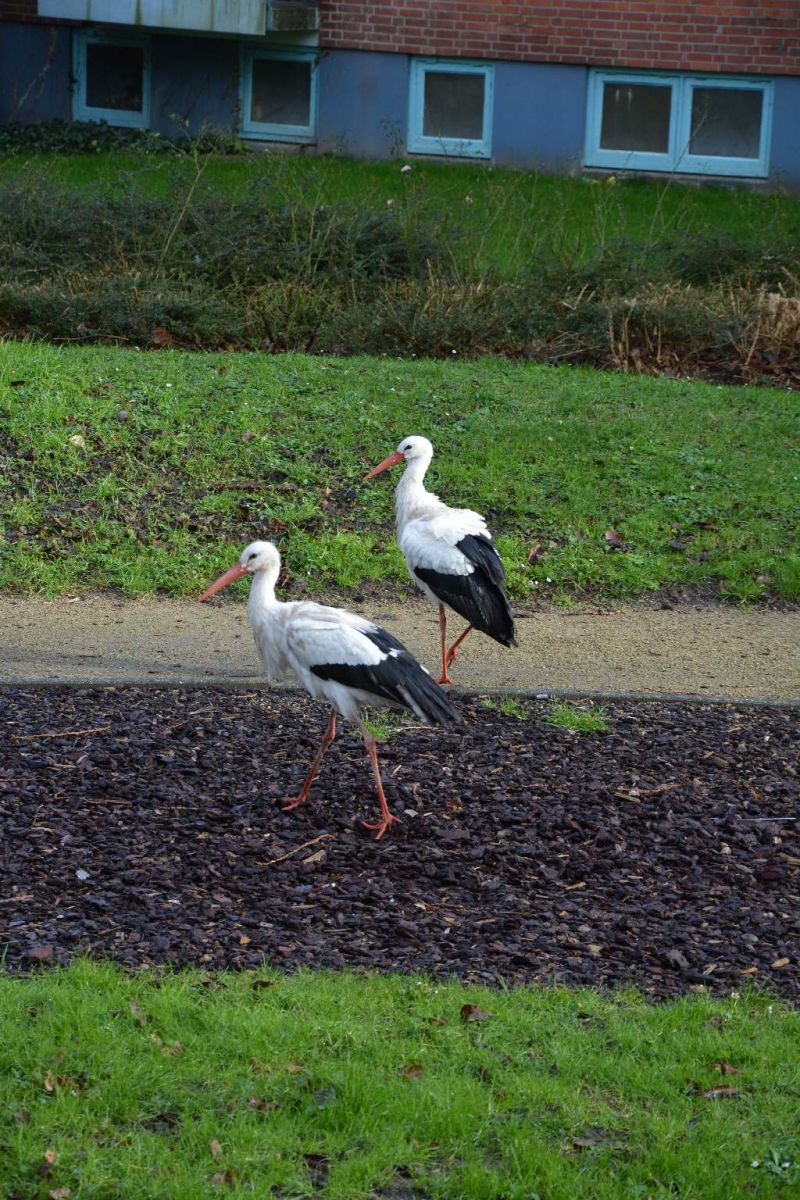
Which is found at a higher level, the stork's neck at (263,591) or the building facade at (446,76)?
the building facade at (446,76)

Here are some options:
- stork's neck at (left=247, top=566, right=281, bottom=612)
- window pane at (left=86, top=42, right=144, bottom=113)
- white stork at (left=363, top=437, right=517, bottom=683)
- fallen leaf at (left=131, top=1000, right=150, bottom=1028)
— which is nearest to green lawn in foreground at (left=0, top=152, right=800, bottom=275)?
window pane at (left=86, top=42, right=144, bottom=113)

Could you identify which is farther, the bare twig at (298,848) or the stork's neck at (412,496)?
the stork's neck at (412,496)

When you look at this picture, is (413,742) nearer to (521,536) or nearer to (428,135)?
(521,536)

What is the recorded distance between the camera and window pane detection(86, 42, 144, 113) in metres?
21.0

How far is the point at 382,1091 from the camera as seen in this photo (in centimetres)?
405

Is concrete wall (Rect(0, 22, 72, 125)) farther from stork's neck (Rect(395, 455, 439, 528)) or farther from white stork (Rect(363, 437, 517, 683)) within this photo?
white stork (Rect(363, 437, 517, 683))

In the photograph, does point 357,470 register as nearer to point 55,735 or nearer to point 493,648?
point 493,648

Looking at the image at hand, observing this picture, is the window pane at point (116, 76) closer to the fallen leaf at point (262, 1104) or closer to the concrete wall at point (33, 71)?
the concrete wall at point (33, 71)

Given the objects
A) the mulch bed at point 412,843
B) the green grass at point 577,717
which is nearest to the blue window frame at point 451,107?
the green grass at point 577,717

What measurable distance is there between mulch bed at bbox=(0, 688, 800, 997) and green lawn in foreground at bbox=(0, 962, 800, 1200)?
32 cm

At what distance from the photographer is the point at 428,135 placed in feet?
67.6

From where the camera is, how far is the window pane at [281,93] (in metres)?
20.7

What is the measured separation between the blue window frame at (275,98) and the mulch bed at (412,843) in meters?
15.0

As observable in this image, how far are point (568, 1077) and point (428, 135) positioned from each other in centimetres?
1811
